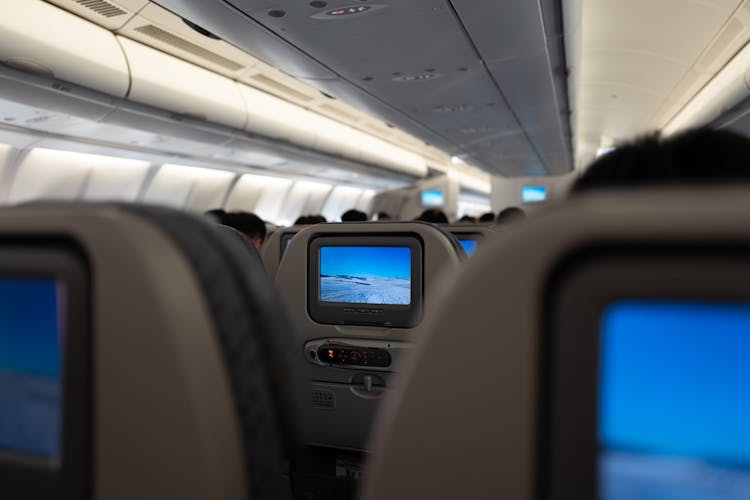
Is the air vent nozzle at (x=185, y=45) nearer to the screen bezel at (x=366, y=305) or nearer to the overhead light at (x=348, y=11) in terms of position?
the overhead light at (x=348, y=11)

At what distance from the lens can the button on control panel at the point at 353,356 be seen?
314 cm

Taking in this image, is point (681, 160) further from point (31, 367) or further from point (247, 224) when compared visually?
point (247, 224)

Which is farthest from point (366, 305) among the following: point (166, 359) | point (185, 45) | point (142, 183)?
point (142, 183)

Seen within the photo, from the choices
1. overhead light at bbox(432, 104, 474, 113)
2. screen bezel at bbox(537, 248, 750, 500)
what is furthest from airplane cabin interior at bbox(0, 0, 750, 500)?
overhead light at bbox(432, 104, 474, 113)

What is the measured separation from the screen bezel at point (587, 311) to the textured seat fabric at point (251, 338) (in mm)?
362

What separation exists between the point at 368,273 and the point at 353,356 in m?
0.44

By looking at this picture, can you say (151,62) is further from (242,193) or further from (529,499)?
(242,193)

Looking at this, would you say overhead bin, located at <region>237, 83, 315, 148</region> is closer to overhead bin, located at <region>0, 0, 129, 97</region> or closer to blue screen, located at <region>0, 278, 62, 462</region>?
overhead bin, located at <region>0, 0, 129, 97</region>

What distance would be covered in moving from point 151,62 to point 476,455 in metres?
6.29

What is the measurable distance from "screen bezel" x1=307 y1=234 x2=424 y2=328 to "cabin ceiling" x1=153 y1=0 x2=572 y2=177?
5.32ft

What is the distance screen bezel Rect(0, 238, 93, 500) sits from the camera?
0.78m

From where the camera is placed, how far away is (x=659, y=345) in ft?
2.02

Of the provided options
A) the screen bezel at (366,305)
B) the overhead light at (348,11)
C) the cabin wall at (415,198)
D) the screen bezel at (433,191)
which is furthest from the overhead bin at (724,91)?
the screen bezel at (433,191)

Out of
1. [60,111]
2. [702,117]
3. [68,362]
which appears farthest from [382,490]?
[702,117]
